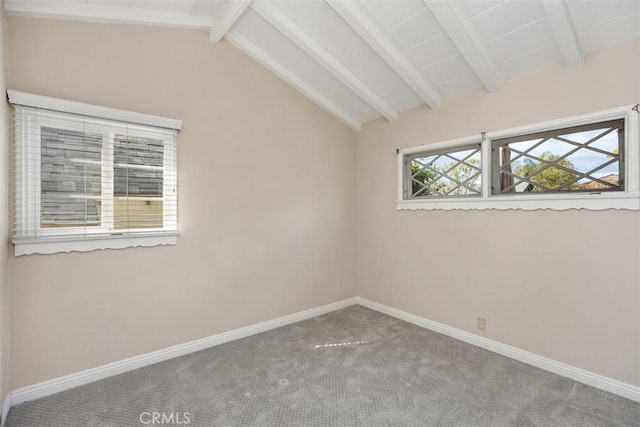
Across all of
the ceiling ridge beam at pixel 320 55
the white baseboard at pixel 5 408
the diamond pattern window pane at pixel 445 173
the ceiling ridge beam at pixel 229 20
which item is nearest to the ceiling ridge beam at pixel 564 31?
the diamond pattern window pane at pixel 445 173

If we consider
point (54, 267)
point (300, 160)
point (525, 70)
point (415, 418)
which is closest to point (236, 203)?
point (300, 160)

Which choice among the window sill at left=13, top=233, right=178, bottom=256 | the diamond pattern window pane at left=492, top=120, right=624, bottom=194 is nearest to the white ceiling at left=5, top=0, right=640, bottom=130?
the diamond pattern window pane at left=492, top=120, right=624, bottom=194

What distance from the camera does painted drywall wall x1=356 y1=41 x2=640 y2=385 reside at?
2.03m

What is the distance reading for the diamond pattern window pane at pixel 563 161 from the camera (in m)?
2.11

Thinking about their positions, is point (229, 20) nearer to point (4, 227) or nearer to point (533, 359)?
point (4, 227)

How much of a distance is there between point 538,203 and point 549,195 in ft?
0.30

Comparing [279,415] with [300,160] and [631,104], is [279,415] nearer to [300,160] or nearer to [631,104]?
[300,160]

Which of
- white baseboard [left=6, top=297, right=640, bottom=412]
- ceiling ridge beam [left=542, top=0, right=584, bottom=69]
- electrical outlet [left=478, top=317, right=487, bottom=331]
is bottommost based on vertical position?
white baseboard [left=6, top=297, right=640, bottom=412]

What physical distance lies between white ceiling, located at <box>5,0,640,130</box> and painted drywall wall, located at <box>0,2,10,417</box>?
1.23 ft

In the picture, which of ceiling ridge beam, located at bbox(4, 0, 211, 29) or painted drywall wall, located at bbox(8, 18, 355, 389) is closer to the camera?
ceiling ridge beam, located at bbox(4, 0, 211, 29)

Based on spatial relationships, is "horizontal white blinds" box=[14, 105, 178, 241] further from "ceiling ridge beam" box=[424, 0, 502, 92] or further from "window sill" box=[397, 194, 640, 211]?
"window sill" box=[397, 194, 640, 211]

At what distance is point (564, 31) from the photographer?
77.0 inches

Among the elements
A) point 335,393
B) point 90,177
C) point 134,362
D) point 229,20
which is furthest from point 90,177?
point 335,393

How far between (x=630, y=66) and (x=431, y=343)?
8.13 ft
